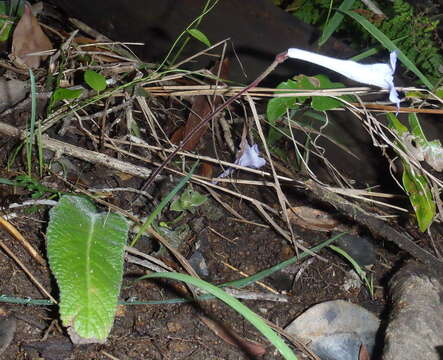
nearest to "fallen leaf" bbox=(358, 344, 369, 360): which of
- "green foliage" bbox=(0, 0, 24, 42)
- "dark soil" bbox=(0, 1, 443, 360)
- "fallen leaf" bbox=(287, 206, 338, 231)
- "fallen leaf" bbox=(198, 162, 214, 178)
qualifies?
"dark soil" bbox=(0, 1, 443, 360)

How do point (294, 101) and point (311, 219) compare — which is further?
point (311, 219)

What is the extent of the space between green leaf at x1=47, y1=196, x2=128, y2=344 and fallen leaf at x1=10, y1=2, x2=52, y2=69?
0.73 metres

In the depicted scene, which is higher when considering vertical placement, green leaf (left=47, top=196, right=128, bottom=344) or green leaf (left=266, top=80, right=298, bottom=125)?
green leaf (left=266, top=80, right=298, bottom=125)

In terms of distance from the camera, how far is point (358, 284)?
1.46 m

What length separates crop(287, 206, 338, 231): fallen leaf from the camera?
1589mm

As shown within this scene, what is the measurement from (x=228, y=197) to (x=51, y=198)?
20.0 inches

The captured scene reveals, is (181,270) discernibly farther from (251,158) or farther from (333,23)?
(333,23)

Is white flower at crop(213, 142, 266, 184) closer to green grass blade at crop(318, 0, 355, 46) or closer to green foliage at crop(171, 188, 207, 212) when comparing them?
green foliage at crop(171, 188, 207, 212)

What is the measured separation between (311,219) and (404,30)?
0.76 metres

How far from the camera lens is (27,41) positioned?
183 centimetres

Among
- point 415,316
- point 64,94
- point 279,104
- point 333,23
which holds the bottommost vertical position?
point 415,316

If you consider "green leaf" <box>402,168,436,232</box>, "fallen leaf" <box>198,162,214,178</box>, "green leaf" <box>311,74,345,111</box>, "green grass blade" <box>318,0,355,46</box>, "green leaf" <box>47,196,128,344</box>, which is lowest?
"fallen leaf" <box>198,162,214,178</box>

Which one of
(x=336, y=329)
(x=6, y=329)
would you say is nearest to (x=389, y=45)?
(x=336, y=329)

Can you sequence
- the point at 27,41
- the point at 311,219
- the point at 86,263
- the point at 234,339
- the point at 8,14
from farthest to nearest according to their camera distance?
the point at 8,14 < the point at 27,41 < the point at 311,219 < the point at 234,339 < the point at 86,263
